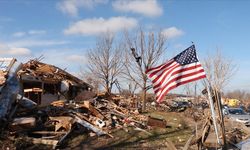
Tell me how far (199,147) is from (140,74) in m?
32.4

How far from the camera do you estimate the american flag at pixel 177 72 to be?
9527mm

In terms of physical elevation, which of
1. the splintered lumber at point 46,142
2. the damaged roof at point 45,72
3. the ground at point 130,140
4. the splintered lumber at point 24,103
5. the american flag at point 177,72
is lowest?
the ground at point 130,140

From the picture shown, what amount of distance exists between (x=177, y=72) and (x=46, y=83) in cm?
1810

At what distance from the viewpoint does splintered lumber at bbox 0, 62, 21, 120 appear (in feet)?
52.6

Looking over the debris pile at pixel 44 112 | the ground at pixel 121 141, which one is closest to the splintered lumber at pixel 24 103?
the debris pile at pixel 44 112

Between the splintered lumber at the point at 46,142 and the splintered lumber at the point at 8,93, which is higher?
the splintered lumber at the point at 8,93

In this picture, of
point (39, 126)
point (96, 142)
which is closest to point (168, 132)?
point (96, 142)

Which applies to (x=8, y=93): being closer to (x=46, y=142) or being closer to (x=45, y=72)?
(x=46, y=142)

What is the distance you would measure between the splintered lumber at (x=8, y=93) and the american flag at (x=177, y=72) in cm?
900

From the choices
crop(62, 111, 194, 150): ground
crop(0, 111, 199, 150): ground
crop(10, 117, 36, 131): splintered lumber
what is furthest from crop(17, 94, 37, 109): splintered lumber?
crop(62, 111, 194, 150): ground

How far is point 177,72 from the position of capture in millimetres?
9570

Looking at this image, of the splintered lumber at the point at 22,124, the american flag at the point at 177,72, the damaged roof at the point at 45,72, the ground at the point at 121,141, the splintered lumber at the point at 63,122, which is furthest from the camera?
the damaged roof at the point at 45,72

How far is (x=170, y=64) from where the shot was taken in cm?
971

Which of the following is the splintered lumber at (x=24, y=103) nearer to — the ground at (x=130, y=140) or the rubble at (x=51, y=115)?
the rubble at (x=51, y=115)
